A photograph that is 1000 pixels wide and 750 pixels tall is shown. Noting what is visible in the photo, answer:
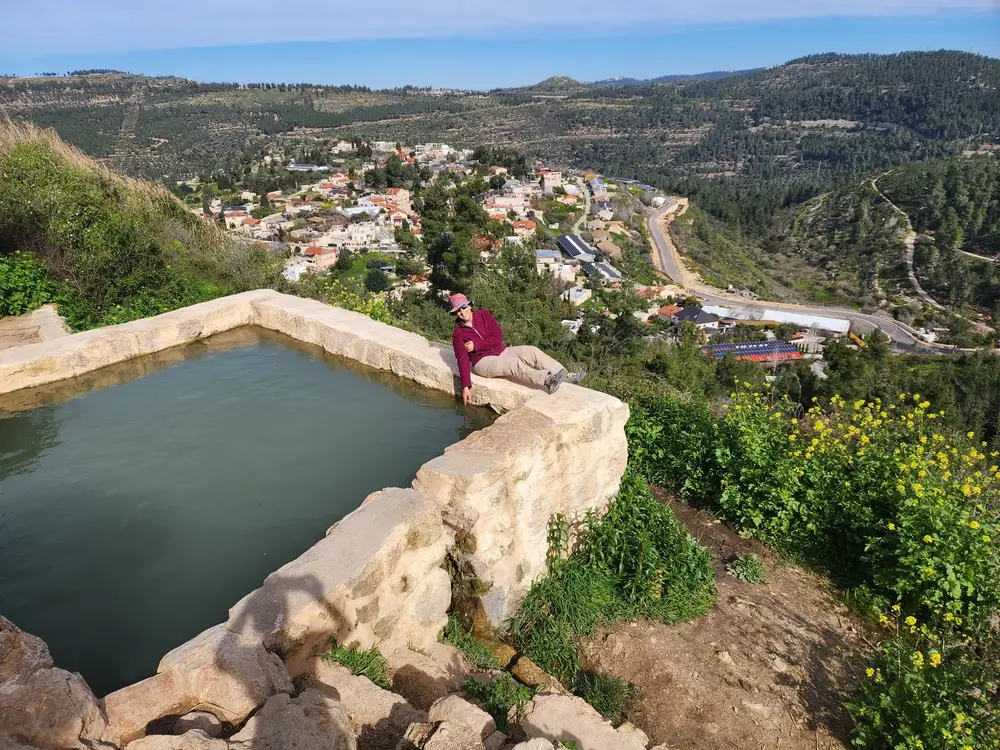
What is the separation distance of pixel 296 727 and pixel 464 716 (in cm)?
61

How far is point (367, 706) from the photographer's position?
248 cm

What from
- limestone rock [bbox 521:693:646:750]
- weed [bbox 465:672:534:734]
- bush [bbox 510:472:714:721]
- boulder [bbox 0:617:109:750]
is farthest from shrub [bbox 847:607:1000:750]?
boulder [bbox 0:617:109:750]

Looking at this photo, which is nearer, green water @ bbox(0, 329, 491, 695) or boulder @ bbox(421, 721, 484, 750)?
boulder @ bbox(421, 721, 484, 750)

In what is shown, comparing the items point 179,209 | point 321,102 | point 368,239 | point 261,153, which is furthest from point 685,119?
point 179,209

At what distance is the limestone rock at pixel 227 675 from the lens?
221 centimetres

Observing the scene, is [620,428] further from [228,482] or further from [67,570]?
[67,570]

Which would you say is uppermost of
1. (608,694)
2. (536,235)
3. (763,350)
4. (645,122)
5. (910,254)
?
(645,122)

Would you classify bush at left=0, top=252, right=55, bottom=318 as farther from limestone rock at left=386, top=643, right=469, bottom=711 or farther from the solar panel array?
the solar panel array

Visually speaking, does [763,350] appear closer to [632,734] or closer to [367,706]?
[632,734]

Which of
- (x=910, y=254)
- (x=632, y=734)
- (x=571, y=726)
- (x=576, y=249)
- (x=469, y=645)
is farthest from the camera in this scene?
(x=910, y=254)

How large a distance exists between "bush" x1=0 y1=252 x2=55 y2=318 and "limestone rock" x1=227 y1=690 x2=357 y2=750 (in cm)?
664

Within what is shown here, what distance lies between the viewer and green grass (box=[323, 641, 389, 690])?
271 cm

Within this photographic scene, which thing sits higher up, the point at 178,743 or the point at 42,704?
the point at 42,704

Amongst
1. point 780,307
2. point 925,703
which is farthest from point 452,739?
point 780,307
